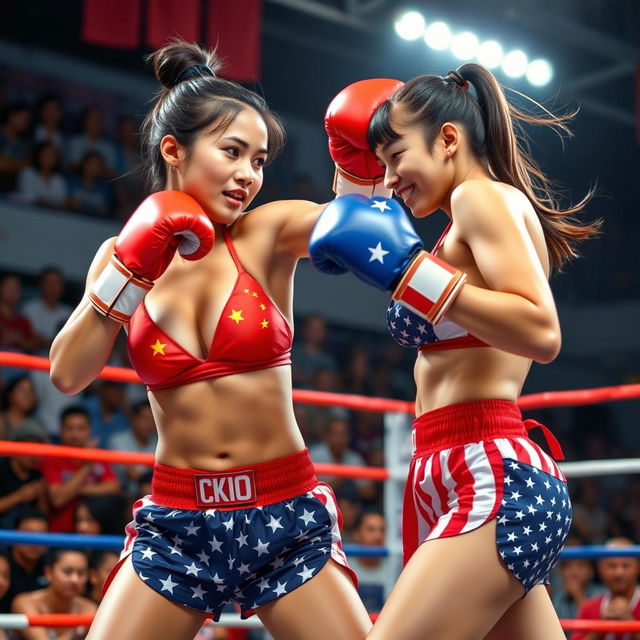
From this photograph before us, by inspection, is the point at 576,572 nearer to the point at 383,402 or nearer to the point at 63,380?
the point at 383,402

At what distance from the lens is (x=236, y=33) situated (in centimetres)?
534

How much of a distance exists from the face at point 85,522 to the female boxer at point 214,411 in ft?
7.50

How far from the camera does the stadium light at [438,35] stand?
629 cm

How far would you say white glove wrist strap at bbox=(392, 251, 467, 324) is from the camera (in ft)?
4.60

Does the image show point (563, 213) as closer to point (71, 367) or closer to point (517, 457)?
point (517, 457)

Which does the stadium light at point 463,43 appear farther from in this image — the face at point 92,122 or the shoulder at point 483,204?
the shoulder at point 483,204

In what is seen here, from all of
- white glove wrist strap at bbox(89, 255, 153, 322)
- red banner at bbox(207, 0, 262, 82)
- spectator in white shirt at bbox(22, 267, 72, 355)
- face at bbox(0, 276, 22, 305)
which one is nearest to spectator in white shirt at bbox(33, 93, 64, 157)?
spectator in white shirt at bbox(22, 267, 72, 355)

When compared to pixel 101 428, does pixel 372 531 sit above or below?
below

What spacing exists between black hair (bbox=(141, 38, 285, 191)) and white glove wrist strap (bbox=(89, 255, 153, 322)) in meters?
0.28

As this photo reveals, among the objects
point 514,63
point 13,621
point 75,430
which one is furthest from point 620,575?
point 514,63

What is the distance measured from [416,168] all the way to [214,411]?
0.51 metres

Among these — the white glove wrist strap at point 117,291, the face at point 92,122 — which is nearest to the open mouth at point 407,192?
the white glove wrist strap at point 117,291

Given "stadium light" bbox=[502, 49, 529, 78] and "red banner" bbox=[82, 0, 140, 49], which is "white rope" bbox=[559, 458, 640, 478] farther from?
"stadium light" bbox=[502, 49, 529, 78]

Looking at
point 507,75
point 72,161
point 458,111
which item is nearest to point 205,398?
point 458,111
